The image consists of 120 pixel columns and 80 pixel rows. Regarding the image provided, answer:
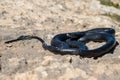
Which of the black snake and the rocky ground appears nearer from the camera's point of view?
the rocky ground

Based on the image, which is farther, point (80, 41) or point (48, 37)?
point (48, 37)

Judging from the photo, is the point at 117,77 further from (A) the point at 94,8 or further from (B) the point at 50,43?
(A) the point at 94,8

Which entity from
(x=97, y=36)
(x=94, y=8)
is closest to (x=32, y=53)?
(x=97, y=36)

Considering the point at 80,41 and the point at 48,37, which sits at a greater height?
the point at 80,41

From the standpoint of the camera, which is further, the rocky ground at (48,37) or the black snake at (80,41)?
the black snake at (80,41)
